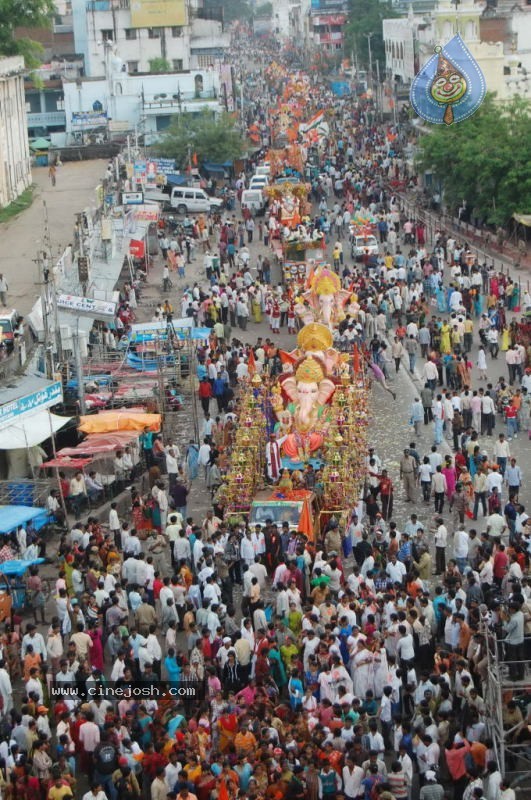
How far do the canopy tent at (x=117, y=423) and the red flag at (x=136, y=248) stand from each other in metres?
16.5

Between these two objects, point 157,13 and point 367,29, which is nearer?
point 157,13

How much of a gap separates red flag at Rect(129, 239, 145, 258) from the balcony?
31890 millimetres

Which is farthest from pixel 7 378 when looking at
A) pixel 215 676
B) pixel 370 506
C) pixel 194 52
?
pixel 194 52

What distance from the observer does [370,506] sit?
2128 cm

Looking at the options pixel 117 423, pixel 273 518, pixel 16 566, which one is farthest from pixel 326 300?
pixel 16 566

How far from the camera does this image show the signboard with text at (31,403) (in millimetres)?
Answer: 22906

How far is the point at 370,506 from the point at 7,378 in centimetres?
752

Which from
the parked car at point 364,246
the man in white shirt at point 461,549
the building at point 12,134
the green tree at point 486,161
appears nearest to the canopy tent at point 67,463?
the man in white shirt at point 461,549

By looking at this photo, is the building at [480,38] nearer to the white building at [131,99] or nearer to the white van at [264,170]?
the white van at [264,170]

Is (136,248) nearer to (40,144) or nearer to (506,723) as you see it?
(40,144)

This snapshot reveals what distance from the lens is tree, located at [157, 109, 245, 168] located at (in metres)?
57.7

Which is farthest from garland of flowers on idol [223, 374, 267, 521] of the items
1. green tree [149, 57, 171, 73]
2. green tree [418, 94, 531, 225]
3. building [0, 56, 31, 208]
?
green tree [149, 57, 171, 73]

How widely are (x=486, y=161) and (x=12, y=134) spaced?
22842 millimetres

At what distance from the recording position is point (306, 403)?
74.7ft
